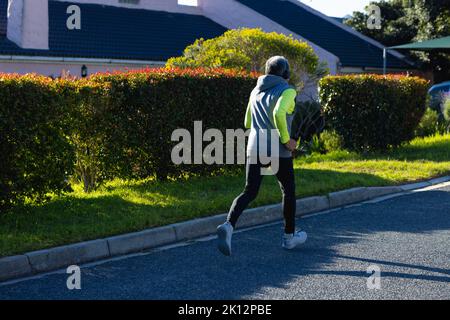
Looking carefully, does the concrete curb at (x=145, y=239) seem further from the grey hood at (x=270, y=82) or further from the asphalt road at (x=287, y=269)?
the grey hood at (x=270, y=82)

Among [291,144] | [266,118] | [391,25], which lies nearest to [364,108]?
[266,118]

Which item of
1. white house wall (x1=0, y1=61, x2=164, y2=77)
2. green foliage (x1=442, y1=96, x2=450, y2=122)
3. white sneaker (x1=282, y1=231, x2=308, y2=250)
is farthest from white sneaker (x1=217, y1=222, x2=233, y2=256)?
white house wall (x1=0, y1=61, x2=164, y2=77)

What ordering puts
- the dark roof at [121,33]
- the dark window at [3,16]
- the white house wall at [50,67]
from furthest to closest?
the dark roof at [121,33]
the dark window at [3,16]
the white house wall at [50,67]

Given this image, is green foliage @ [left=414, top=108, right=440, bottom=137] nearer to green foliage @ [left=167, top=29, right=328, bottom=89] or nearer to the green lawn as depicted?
green foliage @ [left=167, top=29, right=328, bottom=89]

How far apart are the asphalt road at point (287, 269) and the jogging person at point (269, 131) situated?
405 millimetres

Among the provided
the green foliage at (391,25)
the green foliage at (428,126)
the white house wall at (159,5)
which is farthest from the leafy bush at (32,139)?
the green foliage at (391,25)

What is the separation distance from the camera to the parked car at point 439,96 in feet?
65.9

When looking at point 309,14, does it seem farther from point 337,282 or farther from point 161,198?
point 337,282

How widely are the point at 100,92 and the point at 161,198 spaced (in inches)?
62.7

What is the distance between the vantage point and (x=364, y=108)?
14.4 m

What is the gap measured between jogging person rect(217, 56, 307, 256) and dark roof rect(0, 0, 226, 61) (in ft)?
44.6

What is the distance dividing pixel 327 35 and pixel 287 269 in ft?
71.9

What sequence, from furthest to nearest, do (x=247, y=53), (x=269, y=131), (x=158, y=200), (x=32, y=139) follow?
1. (x=247, y=53)
2. (x=158, y=200)
3. (x=32, y=139)
4. (x=269, y=131)

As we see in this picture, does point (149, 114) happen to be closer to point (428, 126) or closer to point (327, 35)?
point (428, 126)
